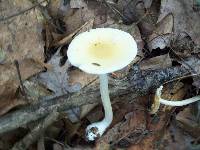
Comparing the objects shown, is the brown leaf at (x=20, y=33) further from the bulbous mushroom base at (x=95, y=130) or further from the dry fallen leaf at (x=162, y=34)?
the dry fallen leaf at (x=162, y=34)

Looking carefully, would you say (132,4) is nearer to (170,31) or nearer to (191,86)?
(170,31)

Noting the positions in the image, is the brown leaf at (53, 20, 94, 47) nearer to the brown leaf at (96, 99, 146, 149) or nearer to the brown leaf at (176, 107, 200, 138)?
the brown leaf at (96, 99, 146, 149)

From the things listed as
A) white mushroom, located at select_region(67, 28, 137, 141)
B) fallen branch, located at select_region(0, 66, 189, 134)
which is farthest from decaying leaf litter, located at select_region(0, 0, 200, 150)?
white mushroom, located at select_region(67, 28, 137, 141)

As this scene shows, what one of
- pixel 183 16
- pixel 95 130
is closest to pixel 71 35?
pixel 95 130

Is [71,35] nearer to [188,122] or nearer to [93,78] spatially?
[93,78]

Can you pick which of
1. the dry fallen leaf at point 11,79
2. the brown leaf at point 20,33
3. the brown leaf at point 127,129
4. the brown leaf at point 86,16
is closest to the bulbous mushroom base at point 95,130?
the brown leaf at point 127,129
